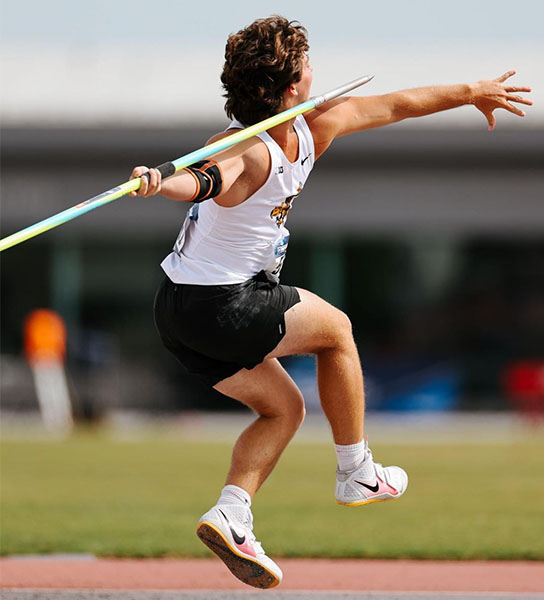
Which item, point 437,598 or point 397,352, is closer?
point 437,598

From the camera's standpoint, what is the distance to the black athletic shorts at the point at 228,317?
560 centimetres

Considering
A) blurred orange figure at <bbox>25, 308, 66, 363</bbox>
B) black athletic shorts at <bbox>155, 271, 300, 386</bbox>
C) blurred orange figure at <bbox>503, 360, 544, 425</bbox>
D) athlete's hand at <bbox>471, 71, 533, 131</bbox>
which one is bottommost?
blurred orange figure at <bbox>503, 360, 544, 425</bbox>

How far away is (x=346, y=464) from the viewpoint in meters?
6.09

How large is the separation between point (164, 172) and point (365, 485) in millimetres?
2011

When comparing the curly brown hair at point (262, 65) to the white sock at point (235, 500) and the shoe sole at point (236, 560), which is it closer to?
the white sock at point (235, 500)

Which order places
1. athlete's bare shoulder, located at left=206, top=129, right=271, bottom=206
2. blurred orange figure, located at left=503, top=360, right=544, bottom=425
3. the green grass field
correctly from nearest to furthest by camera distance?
athlete's bare shoulder, located at left=206, top=129, right=271, bottom=206, the green grass field, blurred orange figure, located at left=503, top=360, right=544, bottom=425

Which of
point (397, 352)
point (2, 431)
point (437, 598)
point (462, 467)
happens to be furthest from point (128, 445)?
point (437, 598)

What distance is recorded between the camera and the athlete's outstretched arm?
5.88m

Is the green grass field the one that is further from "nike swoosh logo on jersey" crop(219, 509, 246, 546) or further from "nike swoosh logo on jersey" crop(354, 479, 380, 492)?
"nike swoosh logo on jersey" crop(219, 509, 246, 546)

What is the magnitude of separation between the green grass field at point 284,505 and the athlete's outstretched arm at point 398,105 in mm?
3766

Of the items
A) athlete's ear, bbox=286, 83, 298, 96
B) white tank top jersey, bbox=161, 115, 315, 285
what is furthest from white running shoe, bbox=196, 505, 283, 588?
athlete's ear, bbox=286, 83, 298, 96

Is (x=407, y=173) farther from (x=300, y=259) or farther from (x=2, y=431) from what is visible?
(x=2, y=431)

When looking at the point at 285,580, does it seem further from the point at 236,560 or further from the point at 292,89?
the point at 292,89

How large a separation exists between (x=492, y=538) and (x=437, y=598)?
117 inches
